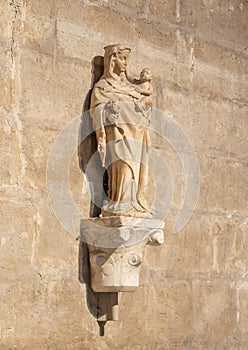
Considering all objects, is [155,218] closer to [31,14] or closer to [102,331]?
[102,331]

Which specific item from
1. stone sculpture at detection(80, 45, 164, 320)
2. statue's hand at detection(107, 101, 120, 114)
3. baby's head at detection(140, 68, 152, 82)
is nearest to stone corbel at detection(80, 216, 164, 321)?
stone sculpture at detection(80, 45, 164, 320)

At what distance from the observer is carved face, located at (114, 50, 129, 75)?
14.1 feet

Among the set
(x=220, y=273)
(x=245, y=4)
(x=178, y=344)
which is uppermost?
(x=245, y=4)

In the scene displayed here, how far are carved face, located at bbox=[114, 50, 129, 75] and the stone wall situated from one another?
142 mm

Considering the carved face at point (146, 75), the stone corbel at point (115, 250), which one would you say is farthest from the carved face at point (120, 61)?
the stone corbel at point (115, 250)

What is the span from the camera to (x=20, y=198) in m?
3.96

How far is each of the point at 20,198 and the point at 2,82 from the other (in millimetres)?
525

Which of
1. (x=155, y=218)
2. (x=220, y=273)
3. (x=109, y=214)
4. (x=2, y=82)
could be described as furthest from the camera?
(x=220, y=273)

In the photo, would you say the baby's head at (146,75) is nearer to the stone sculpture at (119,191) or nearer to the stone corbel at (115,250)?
the stone sculpture at (119,191)

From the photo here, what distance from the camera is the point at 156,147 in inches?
184

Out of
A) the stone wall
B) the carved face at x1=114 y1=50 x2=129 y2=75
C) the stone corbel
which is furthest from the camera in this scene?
the carved face at x1=114 y1=50 x2=129 y2=75

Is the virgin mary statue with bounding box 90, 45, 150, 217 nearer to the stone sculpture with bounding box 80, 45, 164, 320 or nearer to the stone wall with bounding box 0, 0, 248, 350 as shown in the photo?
the stone sculpture with bounding box 80, 45, 164, 320

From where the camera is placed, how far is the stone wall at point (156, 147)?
3.97 meters

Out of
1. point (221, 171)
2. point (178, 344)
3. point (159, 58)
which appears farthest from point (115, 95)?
point (178, 344)
